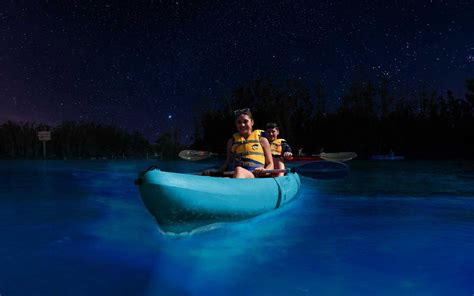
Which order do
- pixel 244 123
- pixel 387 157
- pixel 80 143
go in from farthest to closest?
pixel 80 143 < pixel 387 157 < pixel 244 123

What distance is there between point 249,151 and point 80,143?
41.1 m

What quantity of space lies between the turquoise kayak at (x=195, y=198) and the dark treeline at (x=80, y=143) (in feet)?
127

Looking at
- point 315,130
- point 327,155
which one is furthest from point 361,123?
point 327,155

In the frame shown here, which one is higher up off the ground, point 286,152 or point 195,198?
point 286,152

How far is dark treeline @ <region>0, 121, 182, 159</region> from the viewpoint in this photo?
40938 mm

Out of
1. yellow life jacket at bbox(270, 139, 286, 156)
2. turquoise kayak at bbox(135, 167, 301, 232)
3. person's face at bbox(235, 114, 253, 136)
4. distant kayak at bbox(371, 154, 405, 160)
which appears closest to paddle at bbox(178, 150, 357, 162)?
yellow life jacket at bbox(270, 139, 286, 156)

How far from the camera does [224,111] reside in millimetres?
44656

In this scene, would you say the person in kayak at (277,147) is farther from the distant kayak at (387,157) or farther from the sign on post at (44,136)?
the sign on post at (44,136)

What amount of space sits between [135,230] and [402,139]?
1390 inches

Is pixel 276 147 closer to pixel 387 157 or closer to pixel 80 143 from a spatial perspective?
pixel 387 157

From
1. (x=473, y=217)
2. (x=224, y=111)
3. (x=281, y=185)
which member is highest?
(x=224, y=111)

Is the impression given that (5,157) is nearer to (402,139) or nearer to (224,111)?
(224,111)

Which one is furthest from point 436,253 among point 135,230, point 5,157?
point 5,157

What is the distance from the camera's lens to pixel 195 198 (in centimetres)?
395
